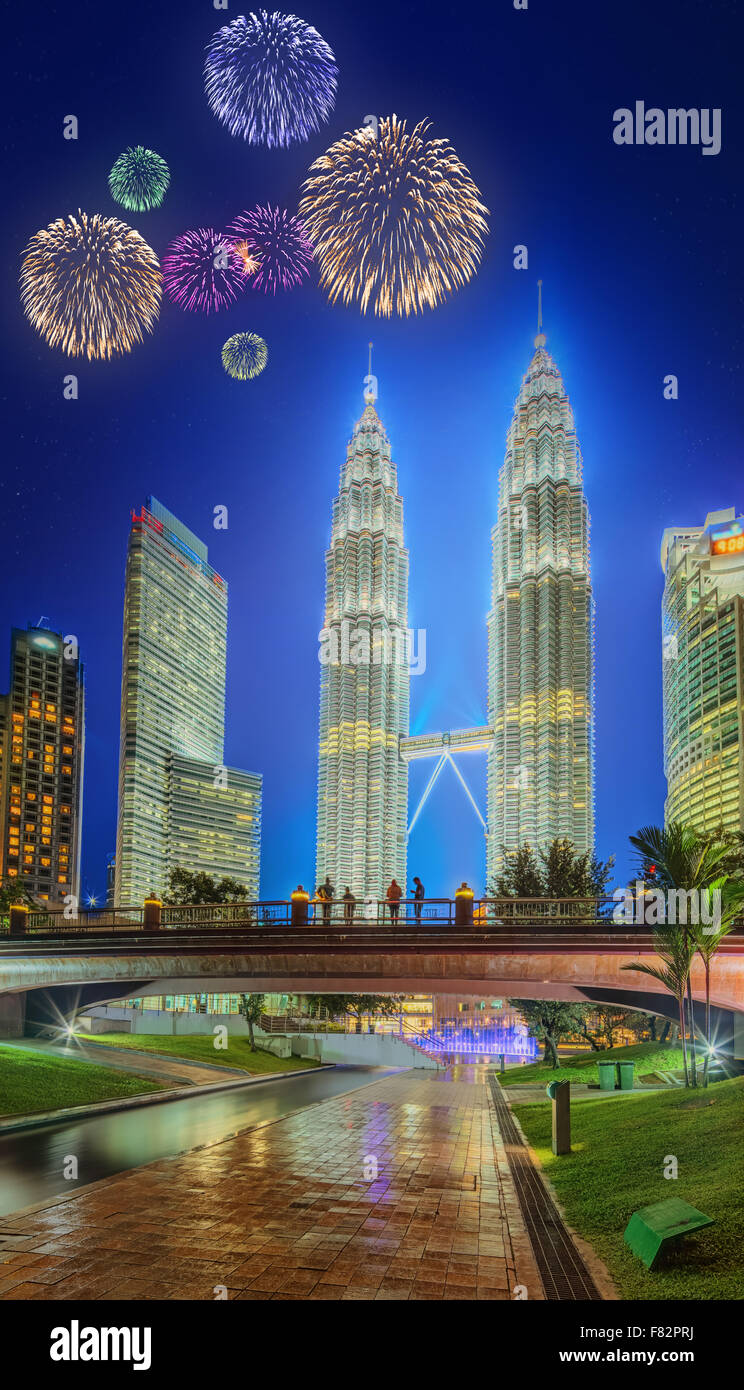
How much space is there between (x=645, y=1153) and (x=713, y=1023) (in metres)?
12.5

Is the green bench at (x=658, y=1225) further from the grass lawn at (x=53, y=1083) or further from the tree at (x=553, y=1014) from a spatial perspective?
the tree at (x=553, y=1014)

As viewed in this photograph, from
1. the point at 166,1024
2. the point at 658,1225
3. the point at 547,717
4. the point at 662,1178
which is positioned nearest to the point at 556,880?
the point at 166,1024

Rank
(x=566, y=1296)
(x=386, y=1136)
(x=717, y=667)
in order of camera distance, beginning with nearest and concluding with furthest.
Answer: (x=566, y=1296) → (x=386, y=1136) → (x=717, y=667)

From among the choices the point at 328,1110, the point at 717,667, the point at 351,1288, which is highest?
the point at 717,667

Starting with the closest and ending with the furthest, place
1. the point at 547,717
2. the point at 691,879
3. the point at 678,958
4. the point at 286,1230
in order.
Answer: the point at 286,1230
the point at 678,958
the point at 691,879
the point at 547,717

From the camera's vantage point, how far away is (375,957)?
1178 inches

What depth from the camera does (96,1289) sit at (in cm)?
1155

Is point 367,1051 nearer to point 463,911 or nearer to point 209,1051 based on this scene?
point 209,1051

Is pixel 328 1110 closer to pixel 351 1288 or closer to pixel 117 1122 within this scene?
pixel 117 1122

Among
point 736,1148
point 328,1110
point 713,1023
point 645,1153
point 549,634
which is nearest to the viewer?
point 736,1148

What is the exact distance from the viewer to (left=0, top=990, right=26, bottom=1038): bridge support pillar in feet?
139

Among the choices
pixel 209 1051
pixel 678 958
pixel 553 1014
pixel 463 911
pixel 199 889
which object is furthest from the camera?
pixel 199 889

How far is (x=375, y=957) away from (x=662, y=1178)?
15.3 metres
